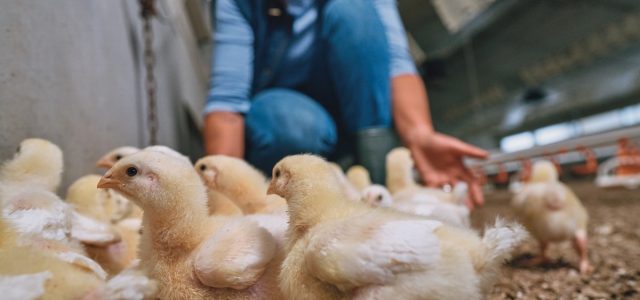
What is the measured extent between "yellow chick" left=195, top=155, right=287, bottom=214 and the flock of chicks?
0.04 metres

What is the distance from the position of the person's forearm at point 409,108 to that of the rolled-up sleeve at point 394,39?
0.16ft

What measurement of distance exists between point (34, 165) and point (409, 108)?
4.67ft

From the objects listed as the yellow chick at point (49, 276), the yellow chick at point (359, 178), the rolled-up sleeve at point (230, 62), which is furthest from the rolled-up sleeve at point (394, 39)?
the yellow chick at point (49, 276)

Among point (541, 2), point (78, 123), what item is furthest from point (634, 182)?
point (78, 123)

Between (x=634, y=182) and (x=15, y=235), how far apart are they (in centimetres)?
441

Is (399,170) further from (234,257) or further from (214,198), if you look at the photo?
(234,257)

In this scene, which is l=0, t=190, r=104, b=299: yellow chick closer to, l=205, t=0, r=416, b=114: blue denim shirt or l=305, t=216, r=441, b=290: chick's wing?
l=305, t=216, r=441, b=290: chick's wing

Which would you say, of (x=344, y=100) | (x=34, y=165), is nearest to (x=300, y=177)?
(x=34, y=165)

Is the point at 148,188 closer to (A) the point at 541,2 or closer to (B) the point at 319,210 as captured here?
(B) the point at 319,210

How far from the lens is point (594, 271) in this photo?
4.17 ft

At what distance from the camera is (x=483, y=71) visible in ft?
22.2

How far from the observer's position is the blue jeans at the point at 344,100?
1.80 metres

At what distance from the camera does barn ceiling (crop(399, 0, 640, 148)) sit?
505 centimetres

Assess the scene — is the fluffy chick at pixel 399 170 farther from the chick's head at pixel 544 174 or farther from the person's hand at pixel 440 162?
the chick's head at pixel 544 174
